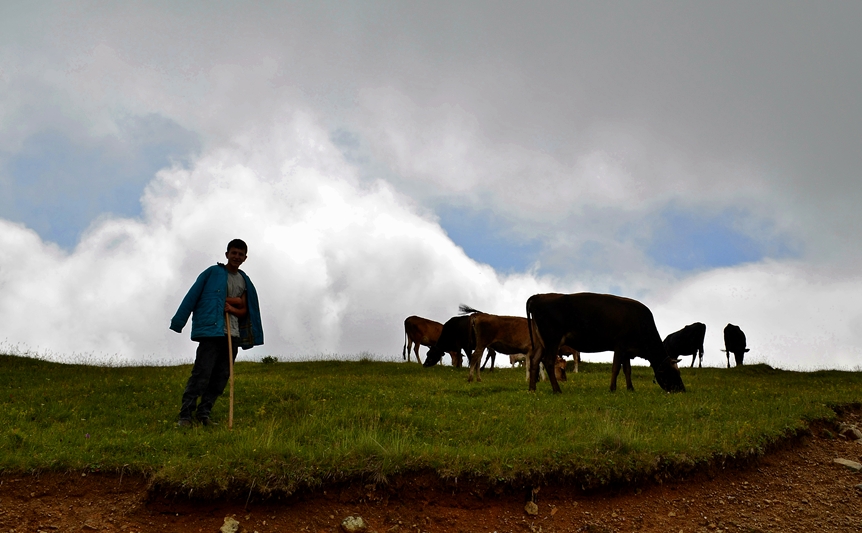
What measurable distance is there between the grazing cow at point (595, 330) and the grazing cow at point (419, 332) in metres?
16.5

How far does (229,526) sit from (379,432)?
2.82 meters

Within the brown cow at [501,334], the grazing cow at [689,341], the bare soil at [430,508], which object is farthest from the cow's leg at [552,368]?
the grazing cow at [689,341]

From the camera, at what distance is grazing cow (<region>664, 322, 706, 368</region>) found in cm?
3028

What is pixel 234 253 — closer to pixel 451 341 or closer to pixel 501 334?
pixel 501 334

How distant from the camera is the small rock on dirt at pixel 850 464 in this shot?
999 cm

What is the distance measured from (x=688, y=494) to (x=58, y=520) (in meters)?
7.48

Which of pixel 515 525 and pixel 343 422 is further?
pixel 343 422

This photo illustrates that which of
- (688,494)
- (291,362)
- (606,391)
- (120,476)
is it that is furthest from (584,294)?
(291,362)

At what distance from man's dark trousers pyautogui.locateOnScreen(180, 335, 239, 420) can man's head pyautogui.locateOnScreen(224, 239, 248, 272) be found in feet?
3.83

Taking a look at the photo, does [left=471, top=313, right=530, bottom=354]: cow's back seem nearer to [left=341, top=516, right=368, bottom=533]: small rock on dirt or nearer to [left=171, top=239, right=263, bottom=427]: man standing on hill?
[left=171, top=239, right=263, bottom=427]: man standing on hill

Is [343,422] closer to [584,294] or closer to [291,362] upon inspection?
[584,294]

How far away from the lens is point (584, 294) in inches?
637

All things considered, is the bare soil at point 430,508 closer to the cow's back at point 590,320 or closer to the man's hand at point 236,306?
the man's hand at point 236,306

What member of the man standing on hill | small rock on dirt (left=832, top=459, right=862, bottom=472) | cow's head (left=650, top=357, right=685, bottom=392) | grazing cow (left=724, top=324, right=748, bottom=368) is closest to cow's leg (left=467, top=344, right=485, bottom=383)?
cow's head (left=650, top=357, right=685, bottom=392)
